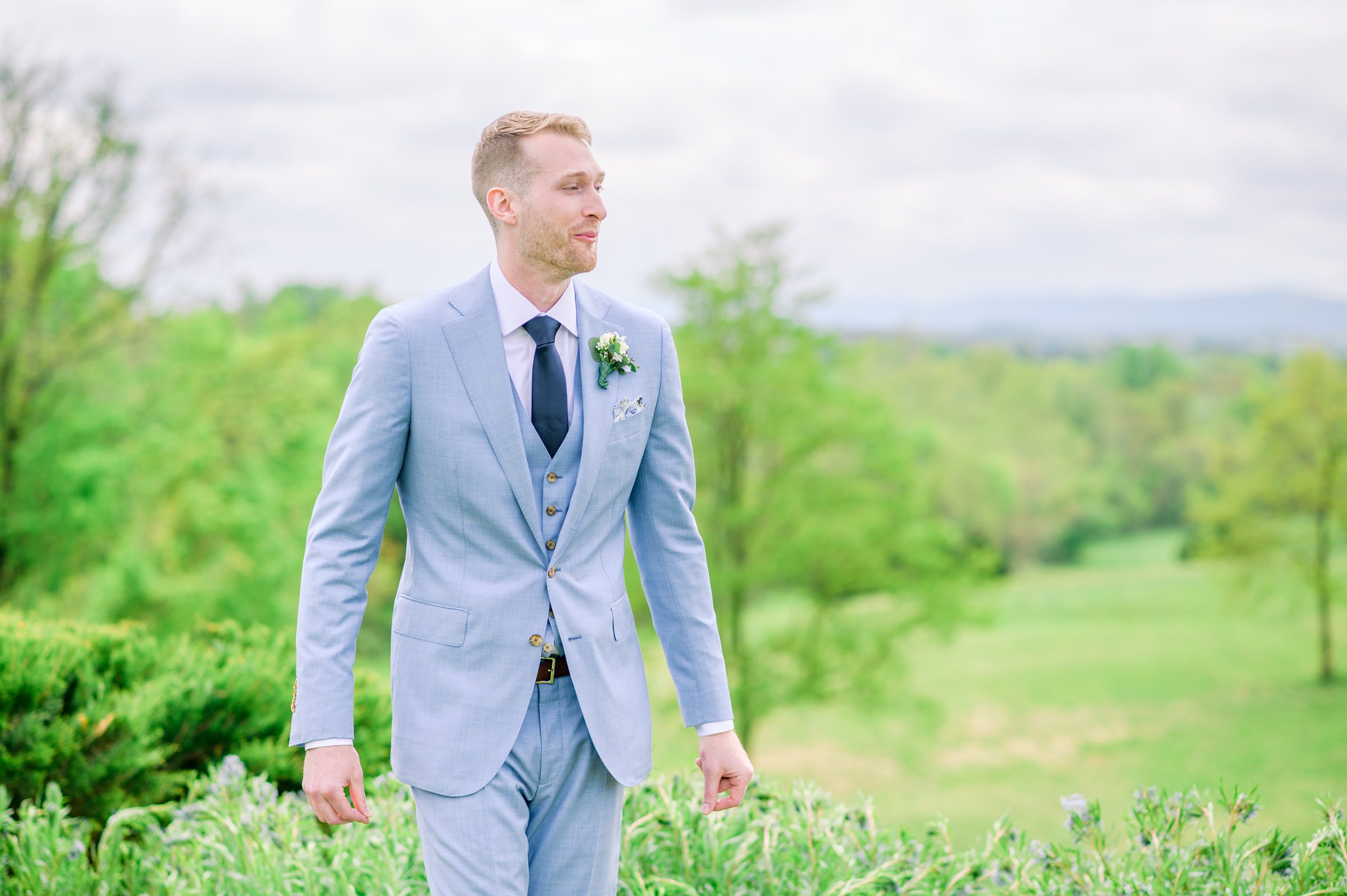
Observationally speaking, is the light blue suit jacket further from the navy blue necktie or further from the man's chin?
the man's chin

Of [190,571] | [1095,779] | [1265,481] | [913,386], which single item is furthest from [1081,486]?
[190,571]

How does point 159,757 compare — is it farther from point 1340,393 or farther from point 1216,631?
point 1216,631

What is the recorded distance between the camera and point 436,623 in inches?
96.8

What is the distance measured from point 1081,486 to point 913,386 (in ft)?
32.0

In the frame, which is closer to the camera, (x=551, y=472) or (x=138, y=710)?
(x=551, y=472)

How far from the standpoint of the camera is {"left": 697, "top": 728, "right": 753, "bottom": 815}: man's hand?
2.64 meters

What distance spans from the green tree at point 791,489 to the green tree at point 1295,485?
532 inches

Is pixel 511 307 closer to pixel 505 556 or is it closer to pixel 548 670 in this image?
pixel 505 556

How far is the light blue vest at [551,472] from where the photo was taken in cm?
252

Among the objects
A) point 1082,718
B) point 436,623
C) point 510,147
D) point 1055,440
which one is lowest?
point 1082,718

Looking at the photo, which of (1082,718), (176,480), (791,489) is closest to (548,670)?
(791,489)

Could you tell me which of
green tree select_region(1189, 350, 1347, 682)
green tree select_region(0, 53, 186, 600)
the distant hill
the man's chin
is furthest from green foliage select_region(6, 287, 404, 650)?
green tree select_region(1189, 350, 1347, 682)

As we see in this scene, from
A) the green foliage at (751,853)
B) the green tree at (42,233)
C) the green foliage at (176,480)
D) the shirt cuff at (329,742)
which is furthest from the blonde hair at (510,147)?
the green tree at (42,233)

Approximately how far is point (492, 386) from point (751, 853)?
2.12m
